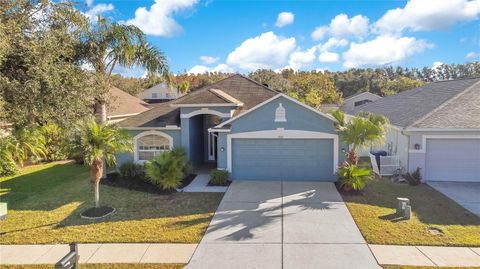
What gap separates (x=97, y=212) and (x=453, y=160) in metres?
15.5

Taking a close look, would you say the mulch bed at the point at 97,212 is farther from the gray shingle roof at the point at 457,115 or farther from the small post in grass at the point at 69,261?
the gray shingle roof at the point at 457,115

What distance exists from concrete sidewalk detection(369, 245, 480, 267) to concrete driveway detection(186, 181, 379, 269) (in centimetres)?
36

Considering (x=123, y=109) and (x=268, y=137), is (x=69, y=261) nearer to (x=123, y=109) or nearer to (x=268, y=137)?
(x=268, y=137)

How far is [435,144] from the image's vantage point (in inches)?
615

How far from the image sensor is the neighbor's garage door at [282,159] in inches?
614

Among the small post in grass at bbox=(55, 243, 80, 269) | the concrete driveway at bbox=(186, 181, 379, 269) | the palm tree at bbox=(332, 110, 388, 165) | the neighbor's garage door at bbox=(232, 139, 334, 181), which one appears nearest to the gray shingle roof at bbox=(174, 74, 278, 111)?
the neighbor's garage door at bbox=(232, 139, 334, 181)

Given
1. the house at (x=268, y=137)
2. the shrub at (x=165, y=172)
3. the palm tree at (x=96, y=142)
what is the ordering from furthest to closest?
the house at (x=268, y=137) → the shrub at (x=165, y=172) → the palm tree at (x=96, y=142)

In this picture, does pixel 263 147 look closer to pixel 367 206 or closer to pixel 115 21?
pixel 367 206

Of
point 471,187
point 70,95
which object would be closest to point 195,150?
point 70,95

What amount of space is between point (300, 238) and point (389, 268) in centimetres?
245

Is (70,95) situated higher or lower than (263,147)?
higher

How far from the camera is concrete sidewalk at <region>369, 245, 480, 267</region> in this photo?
314 inches

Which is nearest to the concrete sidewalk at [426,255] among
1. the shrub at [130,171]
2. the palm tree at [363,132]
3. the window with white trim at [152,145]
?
the palm tree at [363,132]

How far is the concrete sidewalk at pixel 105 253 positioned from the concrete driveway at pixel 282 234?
56cm
